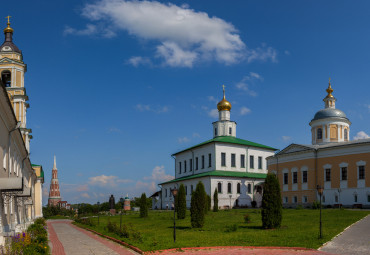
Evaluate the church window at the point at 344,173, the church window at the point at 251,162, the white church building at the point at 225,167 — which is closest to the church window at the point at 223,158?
the white church building at the point at 225,167

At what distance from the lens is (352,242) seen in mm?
16922

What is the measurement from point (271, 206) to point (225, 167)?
3284 cm

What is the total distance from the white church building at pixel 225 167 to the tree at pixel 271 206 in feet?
90.8

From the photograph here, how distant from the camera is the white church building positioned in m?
51.2

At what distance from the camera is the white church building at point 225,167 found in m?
51.2

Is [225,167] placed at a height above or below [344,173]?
above

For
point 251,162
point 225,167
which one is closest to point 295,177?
point 225,167

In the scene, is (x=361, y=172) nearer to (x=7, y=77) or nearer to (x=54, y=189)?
(x=7, y=77)

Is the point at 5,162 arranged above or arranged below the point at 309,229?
above

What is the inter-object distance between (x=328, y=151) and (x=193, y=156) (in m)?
22.7

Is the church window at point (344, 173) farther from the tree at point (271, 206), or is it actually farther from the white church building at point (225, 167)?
the tree at point (271, 206)

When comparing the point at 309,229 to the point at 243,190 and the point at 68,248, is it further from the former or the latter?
the point at 243,190

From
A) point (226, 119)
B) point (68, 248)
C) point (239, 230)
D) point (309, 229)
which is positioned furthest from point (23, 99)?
point (226, 119)

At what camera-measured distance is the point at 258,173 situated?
2237 inches
